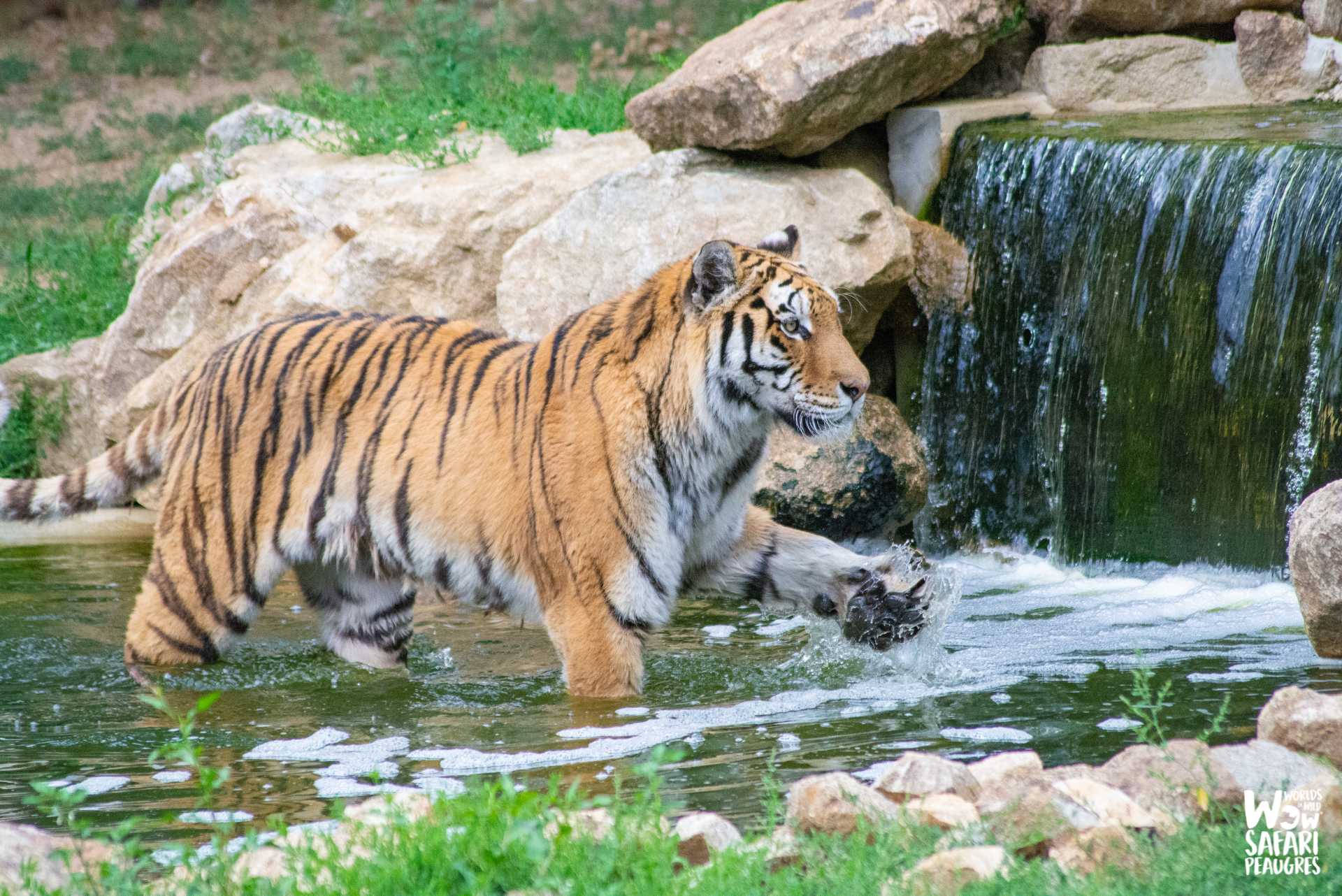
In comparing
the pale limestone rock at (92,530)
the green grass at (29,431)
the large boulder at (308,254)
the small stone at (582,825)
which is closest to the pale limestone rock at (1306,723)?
the small stone at (582,825)

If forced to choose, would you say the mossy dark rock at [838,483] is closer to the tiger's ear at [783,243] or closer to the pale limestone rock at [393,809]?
the tiger's ear at [783,243]

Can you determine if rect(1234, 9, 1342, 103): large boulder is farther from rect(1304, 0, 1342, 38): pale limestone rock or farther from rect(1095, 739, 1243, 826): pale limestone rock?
rect(1095, 739, 1243, 826): pale limestone rock

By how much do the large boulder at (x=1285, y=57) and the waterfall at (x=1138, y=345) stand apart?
10.4 inches

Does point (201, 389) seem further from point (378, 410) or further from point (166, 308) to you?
point (166, 308)

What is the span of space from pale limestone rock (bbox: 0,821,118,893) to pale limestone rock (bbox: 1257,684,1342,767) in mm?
2231

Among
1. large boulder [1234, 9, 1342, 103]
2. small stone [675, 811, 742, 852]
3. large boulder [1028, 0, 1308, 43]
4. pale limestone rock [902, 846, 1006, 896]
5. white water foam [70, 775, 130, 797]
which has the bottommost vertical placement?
white water foam [70, 775, 130, 797]

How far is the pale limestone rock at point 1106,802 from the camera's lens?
2389 mm

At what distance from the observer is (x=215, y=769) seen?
10.7 ft

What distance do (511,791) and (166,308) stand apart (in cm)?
603

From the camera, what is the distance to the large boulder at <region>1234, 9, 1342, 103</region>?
6539 millimetres

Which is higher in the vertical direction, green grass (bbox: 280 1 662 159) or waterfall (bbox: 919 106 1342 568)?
green grass (bbox: 280 1 662 159)

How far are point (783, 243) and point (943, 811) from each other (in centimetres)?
193

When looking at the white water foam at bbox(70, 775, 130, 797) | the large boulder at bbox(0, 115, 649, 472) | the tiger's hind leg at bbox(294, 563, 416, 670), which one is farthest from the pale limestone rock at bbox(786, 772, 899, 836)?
the large boulder at bbox(0, 115, 649, 472)

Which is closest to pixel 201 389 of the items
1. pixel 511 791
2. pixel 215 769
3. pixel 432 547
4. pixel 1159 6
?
pixel 432 547
